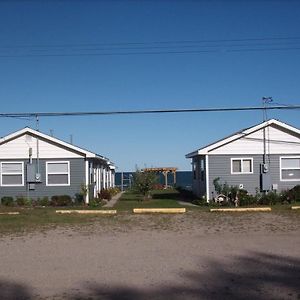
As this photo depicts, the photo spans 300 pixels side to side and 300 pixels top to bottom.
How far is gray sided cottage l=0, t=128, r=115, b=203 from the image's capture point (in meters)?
26.8

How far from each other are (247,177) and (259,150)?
62.0 inches

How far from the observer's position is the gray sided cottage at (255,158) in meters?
26.8

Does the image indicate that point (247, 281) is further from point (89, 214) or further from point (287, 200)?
point (287, 200)

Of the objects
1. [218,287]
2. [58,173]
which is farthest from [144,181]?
[218,287]

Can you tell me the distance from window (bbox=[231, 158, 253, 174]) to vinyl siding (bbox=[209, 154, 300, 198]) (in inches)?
6.5

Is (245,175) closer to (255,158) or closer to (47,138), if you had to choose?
(255,158)

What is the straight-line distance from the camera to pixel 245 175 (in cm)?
2694

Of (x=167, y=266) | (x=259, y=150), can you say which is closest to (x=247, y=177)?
(x=259, y=150)

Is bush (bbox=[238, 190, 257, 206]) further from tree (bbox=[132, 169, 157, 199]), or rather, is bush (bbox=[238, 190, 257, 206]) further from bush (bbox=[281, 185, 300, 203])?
tree (bbox=[132, 169, 157, 199])

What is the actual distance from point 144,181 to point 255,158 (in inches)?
272

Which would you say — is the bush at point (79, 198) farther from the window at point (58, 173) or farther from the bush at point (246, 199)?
the bush at point (246, 199)

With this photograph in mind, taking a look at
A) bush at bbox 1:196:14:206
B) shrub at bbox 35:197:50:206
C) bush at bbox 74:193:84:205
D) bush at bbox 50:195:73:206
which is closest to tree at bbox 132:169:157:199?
bush at bbox 74:193:84:205

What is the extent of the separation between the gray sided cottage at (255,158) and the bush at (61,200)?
7.27 m

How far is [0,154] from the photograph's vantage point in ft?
88.2
